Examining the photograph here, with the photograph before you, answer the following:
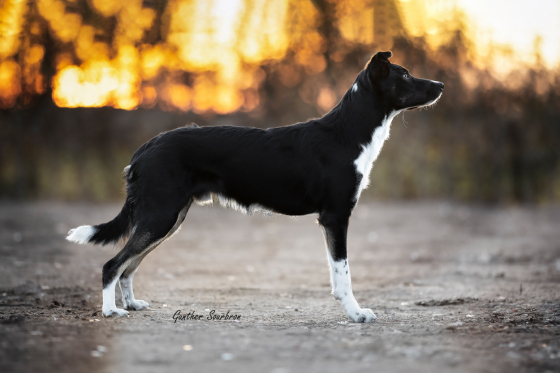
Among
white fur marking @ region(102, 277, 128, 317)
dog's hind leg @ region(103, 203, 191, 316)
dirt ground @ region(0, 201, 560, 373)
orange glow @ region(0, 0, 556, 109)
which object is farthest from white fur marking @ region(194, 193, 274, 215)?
orange glow @ region(0, 0, 556, 109)

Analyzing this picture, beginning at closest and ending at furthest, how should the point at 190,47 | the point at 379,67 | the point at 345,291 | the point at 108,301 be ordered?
1. the point at 108,301
2. the point at 345,291
3. the point at 379,67
4. the point at 190,47

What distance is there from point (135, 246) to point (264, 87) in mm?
16382

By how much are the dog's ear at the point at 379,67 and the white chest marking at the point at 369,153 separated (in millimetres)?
381

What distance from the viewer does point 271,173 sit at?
4895 millimetres

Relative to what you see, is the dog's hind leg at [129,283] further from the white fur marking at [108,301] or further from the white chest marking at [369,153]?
the white chest marking at [369,153]

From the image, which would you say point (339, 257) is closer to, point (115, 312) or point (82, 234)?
point (115, 312)

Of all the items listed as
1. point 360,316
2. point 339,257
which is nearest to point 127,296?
point 339,257

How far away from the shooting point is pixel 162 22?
19.0 metres

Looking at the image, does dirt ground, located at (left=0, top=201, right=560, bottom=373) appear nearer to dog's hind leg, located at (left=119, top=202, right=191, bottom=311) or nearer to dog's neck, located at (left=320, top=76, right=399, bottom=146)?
dog's hind leg, located at (left=119, top=202, right=191, bottom=311)

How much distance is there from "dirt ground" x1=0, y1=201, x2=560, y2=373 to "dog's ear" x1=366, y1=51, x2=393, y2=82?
2.22 m

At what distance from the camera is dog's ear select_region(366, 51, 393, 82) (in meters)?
4.99

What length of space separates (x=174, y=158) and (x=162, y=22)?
15.6 m

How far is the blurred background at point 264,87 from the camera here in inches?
728

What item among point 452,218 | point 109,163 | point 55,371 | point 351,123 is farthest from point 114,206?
point 55,371
